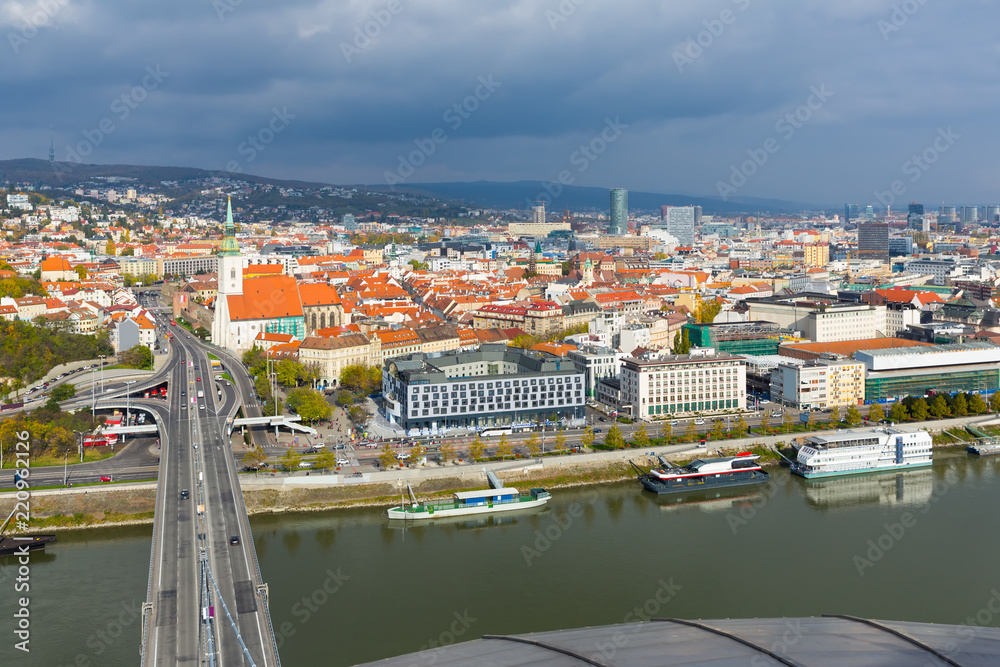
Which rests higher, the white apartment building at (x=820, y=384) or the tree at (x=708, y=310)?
the tree at (x=708, y=310)

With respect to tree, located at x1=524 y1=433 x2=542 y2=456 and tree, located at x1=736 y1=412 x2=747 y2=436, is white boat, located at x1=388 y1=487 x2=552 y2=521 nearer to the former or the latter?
tree, located at x1=524 y1=433 x2=542 y2=456

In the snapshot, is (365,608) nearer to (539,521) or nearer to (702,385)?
(539,521)

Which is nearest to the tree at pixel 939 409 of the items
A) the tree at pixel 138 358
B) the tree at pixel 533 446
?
the tree at pixel 533 446

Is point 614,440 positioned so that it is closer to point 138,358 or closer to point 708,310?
point 138,358

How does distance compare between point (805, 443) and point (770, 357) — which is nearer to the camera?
point (805, 443)

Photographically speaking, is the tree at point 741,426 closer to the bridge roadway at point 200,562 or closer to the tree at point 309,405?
the tree at point 309,405

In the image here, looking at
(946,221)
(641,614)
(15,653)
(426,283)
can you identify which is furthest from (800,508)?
(946,221)
